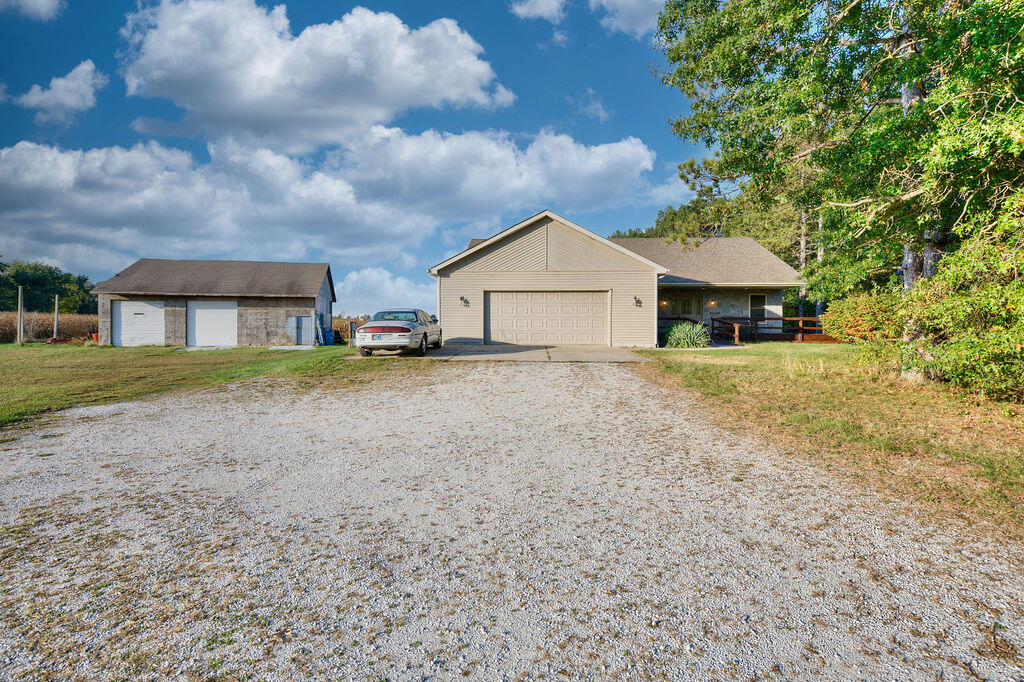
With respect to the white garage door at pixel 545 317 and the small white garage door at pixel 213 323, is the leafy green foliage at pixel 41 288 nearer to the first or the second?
the small white garage door at pixel 213 323

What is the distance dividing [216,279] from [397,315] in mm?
16686

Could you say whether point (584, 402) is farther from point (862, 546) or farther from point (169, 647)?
point (169, 647)

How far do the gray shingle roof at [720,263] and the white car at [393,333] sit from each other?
10533 mm

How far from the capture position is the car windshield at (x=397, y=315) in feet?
48.7

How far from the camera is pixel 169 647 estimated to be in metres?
2.28

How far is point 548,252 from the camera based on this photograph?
1822 centimetres

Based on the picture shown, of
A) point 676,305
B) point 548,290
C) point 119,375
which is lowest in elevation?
point 119,375

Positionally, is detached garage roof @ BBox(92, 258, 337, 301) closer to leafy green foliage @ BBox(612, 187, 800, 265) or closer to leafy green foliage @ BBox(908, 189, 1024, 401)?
leafy green foliage @ BBox(612, 187, 800, 265)

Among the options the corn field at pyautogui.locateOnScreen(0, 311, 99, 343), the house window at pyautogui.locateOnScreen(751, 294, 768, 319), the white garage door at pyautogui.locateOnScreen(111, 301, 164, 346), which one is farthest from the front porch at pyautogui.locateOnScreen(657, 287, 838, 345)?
the corn field at pyautogui.locateOnScreen(0, 311, 99, 343)

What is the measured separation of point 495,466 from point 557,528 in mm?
1581

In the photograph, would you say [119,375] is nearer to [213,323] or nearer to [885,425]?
[213,323]

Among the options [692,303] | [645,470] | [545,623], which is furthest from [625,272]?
[545,623]

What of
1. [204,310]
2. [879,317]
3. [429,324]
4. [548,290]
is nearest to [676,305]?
[548,290]

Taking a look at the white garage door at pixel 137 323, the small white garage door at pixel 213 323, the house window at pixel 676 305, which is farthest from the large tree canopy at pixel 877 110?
the white garage door at pixel 137 323
